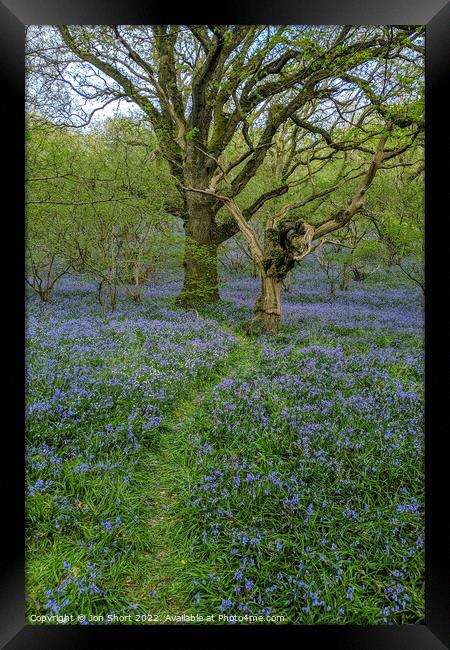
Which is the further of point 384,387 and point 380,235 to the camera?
point 380,235

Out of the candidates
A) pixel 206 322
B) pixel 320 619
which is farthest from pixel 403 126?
pixel 320 619

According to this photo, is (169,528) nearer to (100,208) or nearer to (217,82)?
(100,208)

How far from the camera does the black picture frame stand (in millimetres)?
2330

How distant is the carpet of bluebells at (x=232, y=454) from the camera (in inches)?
87.7

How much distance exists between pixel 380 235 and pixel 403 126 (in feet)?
3.00

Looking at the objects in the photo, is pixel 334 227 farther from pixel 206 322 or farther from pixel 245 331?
pixel 206 322

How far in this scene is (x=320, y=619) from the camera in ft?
7.26

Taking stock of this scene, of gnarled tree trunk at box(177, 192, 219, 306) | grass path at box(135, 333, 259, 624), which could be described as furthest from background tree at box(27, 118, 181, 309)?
grass path at box(135, 333, 259, 624)
